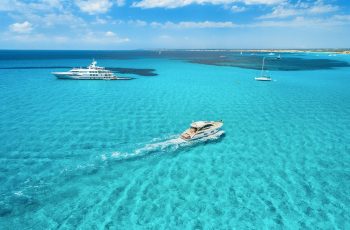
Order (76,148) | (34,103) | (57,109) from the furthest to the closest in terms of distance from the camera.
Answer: (34,103) < (57,109) < (76,148)

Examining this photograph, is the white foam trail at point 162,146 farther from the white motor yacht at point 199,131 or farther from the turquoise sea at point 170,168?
the white motor yacht at point 199,131

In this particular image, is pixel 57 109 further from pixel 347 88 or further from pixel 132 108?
pixel 347 88

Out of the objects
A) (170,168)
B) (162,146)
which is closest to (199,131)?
(162,146)

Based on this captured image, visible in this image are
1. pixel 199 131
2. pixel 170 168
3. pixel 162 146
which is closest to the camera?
pixel 170 168

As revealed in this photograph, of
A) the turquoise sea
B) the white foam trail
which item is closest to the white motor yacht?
the white foam trail

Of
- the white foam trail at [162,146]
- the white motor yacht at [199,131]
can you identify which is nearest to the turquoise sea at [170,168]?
the white foam trail at [162,146]

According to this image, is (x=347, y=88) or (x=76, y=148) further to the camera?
(x=347, y=88)

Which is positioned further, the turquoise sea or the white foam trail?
the white foam trail

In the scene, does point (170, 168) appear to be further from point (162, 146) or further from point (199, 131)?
point (199, 131)

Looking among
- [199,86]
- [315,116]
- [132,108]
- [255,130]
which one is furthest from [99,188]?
[199,86]

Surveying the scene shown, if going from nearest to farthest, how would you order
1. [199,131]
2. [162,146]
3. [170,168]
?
[170,168] < [162,146] < [199,131]

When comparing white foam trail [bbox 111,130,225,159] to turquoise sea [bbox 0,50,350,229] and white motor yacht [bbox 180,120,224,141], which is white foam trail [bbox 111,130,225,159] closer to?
turquoise sea [bbox 0,50,350,229]
